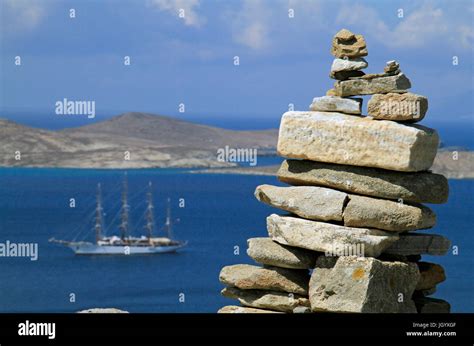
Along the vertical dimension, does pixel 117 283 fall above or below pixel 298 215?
below

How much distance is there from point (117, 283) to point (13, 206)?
151ft

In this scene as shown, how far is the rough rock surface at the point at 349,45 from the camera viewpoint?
1748cm

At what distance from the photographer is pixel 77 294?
9481 cm

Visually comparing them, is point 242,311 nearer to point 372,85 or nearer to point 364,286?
point 364,286

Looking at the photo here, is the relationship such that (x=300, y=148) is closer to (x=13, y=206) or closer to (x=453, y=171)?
(x=13, y=206)

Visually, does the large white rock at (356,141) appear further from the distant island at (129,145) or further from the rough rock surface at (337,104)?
the distant island at (129,145)

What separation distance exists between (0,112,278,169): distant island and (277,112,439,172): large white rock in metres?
147

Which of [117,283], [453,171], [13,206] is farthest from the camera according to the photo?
[453,171]

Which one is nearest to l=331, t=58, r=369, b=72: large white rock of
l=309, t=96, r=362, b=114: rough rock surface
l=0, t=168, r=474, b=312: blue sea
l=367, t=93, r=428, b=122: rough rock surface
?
l=309, t=96, r=362, b=114: rough rock surface

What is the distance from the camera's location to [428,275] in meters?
17.8

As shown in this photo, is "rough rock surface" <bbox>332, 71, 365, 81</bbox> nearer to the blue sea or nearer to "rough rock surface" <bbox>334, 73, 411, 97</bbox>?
"rough rock surface" <bbox>334, 73, 411, 97</bbox>

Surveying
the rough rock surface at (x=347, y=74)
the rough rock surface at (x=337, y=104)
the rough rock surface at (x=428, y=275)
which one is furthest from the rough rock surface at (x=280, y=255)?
the rough rock surface at (x=347, y=74)

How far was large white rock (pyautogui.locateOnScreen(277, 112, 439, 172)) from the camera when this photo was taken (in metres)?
16.6

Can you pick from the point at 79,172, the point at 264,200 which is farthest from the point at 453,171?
the point at 264,200
